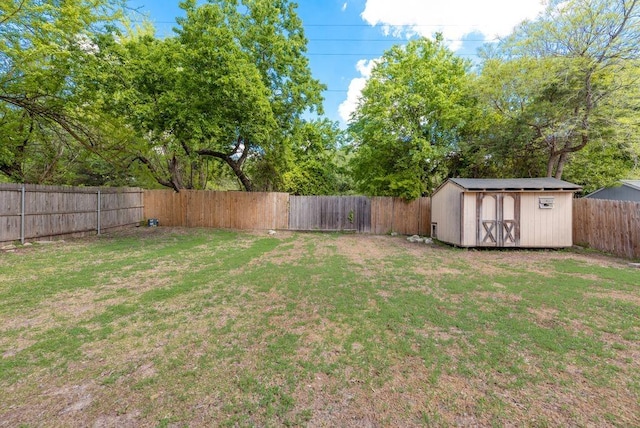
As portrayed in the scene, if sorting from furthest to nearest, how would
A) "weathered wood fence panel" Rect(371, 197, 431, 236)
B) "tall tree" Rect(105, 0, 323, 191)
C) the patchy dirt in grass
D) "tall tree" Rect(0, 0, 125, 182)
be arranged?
"weathered wood fence panel" Rect(371, 197, 431, 236), "tall tree" Rect(105, 0, 323, 191), "tall tree" Rect(0, 0, 125, 182), the patchy dirt in grass

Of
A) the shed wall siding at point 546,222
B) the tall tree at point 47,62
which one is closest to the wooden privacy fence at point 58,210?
the tall tree at point 47,62

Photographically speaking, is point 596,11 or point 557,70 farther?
point 557,70

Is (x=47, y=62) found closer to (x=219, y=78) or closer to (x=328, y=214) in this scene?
(x=219, y=78)

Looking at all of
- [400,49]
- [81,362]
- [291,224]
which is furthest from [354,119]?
[81,362]

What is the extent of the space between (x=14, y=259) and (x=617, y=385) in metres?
10.2

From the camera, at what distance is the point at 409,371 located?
95.5 inches

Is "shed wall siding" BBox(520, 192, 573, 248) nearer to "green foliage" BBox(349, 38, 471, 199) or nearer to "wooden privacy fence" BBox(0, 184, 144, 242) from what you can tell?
"green foliage" BBox(349, 38, 471, 199)

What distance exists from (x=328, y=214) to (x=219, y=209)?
5197 mm

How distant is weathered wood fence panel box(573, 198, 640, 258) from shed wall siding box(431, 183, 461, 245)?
382 cm

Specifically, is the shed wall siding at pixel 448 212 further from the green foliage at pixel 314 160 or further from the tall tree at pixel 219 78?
the tall tree at pixel 219 78

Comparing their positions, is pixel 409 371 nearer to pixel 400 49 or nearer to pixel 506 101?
pixel 506 101

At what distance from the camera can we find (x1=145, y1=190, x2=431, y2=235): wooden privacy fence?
12375mm

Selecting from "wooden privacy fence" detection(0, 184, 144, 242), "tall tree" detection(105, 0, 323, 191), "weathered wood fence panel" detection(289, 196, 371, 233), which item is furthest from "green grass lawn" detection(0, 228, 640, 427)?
"weathered wood fence panel" detection(289, 196, 371, 233)

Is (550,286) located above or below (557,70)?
below
